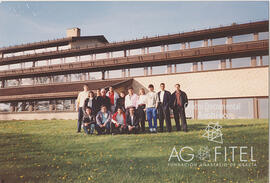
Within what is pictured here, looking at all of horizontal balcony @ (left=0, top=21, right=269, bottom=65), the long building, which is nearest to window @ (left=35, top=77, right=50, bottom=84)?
the long building

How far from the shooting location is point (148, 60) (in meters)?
12.5

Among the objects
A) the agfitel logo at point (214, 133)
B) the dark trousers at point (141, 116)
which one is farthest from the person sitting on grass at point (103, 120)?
the agfitel logo at point (214, 133)

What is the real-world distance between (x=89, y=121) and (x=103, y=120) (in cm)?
55

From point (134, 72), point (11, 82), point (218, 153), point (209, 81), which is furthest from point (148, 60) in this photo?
point (218, 153)

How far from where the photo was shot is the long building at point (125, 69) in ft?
22.7

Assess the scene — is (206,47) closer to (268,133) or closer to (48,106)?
(268,133)

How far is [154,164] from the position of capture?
167 inches

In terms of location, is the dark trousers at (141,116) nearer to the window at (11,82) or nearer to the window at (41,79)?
the window at (41,79)

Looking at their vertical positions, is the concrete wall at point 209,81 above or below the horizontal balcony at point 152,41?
below

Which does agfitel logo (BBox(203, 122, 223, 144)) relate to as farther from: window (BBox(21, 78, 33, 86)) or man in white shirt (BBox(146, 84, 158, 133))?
window (BBox(21, 78, 33, 86))

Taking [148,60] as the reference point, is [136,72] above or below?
below

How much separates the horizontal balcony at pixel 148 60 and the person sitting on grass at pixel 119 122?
3.07m

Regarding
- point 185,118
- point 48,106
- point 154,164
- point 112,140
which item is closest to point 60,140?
point 112,140

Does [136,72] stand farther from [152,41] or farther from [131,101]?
[152,41]
